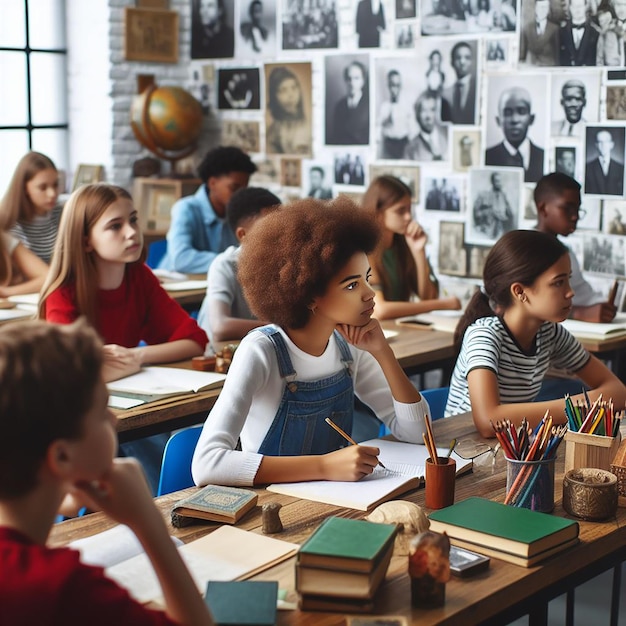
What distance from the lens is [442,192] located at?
5820 millimetres

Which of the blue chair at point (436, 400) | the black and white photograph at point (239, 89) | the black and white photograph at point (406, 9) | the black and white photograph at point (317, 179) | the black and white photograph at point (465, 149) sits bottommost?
the blue chair at point (436, 400)

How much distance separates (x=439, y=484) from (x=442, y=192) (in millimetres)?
4053

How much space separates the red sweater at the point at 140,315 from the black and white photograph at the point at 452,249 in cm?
255

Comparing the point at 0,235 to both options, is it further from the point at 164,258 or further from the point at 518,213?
the point at 518,213

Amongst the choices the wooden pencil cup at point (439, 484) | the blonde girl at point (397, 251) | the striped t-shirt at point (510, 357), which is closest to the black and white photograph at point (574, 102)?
the blonde girl at point (397, 251)

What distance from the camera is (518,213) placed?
5480 mm

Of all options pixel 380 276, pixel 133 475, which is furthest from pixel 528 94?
pixel 133 475

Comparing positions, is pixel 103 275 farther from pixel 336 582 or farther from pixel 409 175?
pixel 409 175

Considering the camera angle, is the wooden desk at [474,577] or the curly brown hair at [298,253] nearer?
the wooden desk at [474,577]

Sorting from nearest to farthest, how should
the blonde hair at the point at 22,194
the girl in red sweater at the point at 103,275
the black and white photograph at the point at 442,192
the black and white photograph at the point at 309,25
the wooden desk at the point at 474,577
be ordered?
the wooden desk at the point at 474,577 < the girl in red sweater at the point at 103,275 < the blonde hair at the point at 22,194 < the black and white photograph at the point at 442,192 < the black and white photograph at the point at 309,25

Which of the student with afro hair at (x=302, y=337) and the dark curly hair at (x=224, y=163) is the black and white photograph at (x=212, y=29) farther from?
the student with afro hair at (x=302, y=337)

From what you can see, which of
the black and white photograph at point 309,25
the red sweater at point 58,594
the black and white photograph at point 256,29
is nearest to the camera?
the red sweater at point 58,594

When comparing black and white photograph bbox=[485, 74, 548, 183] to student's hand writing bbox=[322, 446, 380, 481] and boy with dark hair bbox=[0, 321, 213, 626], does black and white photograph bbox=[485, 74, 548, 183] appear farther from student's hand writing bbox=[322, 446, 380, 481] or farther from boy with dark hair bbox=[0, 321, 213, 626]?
boy with dark hair bbox=[0, 321, 213, 626]

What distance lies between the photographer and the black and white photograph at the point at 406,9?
5.80 meters
